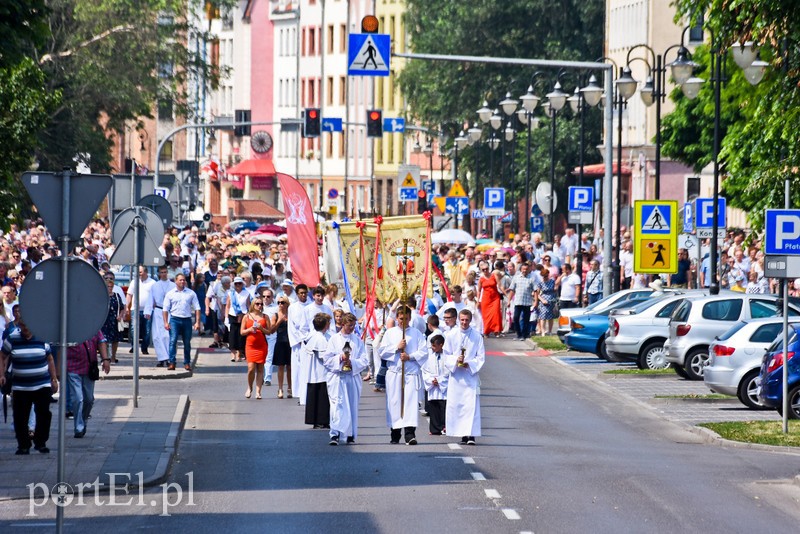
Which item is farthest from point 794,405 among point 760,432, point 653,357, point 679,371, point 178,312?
point 178,312

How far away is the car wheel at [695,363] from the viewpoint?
3052cm

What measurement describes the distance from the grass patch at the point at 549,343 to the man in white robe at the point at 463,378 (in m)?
16.5

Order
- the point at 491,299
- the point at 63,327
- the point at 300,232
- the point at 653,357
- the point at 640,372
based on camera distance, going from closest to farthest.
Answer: the point at 63,327, the point at 300,232, the point at 640,372, the point at 653,357, the point at 491,299

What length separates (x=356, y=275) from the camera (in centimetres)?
2611

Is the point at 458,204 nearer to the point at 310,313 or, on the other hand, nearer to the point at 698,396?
the point at 698,396

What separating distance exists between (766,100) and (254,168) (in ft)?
337

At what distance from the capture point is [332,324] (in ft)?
86.7

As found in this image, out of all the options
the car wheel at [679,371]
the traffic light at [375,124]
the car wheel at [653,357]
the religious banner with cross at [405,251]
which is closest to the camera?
the religious banner with cross at [405,251]

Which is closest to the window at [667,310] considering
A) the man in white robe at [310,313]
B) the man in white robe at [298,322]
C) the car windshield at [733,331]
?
the car windshield at [733,331]

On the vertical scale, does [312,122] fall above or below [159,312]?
above

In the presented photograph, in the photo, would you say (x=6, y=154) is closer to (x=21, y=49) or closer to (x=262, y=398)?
(x=21, y=49)

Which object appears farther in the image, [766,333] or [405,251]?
[766,333]

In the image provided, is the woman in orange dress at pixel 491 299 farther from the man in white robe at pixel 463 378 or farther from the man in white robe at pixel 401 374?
the man in white robe at pixel 463 378

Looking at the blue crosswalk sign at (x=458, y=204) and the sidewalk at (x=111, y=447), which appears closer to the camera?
the sidewalk at (x=111, y=447)
